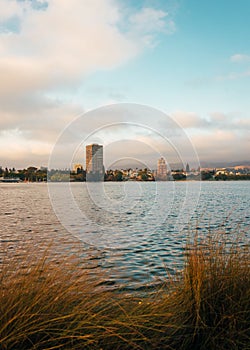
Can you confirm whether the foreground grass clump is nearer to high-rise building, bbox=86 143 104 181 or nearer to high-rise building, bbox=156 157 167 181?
high-rise building, bbox=156 157 167 181

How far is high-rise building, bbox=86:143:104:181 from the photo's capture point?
1383cm

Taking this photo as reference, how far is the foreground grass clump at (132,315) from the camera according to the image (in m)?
3.69

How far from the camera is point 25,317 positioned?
3.73 m

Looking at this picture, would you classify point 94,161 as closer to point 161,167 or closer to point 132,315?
point 161,167

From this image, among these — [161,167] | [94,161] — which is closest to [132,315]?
[161,167]

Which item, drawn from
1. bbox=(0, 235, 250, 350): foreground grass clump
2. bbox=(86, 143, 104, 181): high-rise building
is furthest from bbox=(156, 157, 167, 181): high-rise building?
bbox=(0, 235, 250, 350): foreground grass clump

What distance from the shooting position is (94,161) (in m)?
15.0

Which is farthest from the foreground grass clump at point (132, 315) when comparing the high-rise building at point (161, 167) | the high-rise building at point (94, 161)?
the high-rise building at point (94, 161)

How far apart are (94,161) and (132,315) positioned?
35.6 feet

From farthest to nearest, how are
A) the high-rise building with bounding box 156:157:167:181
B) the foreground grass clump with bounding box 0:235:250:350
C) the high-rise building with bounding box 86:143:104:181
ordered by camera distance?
1. the high-rise building with bounding box 86:143:104:181
2. the high-rise building with bounding box 156:157:167:181
3. the foreground grass clump with bounding box 0:235:250:350

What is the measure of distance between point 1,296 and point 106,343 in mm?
1303

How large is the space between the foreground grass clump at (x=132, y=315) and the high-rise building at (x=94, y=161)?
9.06 metres

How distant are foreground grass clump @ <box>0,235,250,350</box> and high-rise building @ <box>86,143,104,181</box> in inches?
357

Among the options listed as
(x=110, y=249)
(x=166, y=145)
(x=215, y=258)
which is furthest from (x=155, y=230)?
(x=215, y=258)
